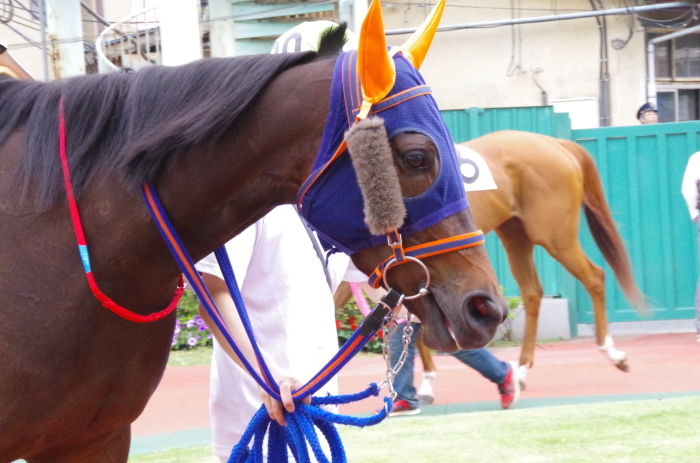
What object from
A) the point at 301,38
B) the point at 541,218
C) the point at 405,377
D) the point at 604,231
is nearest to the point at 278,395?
the point at 301,38

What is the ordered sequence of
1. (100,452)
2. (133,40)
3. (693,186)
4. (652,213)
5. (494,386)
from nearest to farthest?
(100,452) → (494,386) → (693,186) → (652,213) → (133,40)

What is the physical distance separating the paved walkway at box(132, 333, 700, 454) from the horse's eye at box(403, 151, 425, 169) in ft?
11.6

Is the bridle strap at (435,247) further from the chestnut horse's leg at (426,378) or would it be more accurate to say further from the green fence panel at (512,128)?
the green fence panel at (512,128)

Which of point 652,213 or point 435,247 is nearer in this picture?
point 435,247

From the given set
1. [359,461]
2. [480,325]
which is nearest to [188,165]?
[480,325]

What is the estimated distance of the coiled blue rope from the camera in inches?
81.6

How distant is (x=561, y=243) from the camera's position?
6.45m

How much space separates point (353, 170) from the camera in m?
1.78

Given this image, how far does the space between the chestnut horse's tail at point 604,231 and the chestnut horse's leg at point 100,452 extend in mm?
4996

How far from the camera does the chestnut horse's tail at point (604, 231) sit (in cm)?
651

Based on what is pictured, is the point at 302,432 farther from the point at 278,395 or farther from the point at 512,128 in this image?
the point at 512,128

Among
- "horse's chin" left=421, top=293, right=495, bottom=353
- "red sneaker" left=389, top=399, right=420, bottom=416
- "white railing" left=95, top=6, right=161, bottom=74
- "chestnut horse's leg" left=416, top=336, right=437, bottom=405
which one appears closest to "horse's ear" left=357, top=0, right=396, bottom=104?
"horse's chin" left=421, top=293, right=495, bottom=353

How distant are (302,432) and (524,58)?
10.3 m

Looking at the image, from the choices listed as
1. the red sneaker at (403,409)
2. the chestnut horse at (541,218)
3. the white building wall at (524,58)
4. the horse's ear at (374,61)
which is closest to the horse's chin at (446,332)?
the horse's ear at (374,61)
